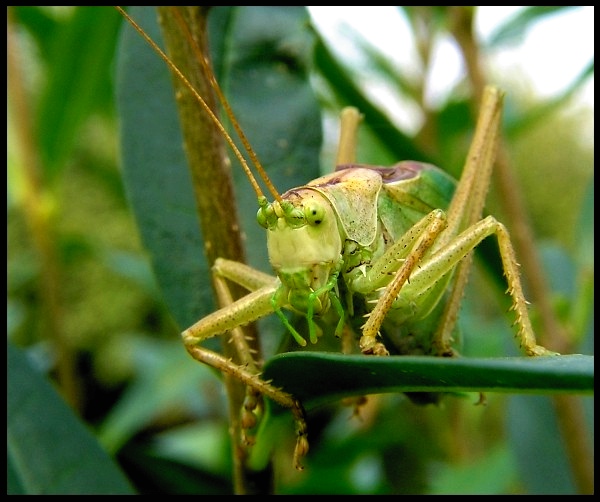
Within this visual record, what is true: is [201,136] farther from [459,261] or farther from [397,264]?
[459,261]

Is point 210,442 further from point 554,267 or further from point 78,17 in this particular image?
point 78,17

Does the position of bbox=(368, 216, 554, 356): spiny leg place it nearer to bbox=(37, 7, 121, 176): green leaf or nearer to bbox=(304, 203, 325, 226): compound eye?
bbox=(304, 203, 325, 226): compound eye

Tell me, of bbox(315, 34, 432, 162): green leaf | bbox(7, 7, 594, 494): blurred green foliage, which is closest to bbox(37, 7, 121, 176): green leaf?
bbox(7, 7, 594, 494): blurred green foliage

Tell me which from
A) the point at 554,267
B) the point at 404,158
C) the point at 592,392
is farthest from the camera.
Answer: the point at 554,267

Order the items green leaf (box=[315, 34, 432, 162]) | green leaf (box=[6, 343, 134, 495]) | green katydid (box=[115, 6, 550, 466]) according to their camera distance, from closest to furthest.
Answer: green katydid (box=[115, 6, 550, 466]) < green leaf (box=[6, 343, 134, 495]) < green leaf (box=[315, 34, 432, 162])

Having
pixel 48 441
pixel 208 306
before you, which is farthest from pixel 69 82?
A: pixel 48 441

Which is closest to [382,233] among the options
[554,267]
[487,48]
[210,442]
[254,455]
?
[254,455]
